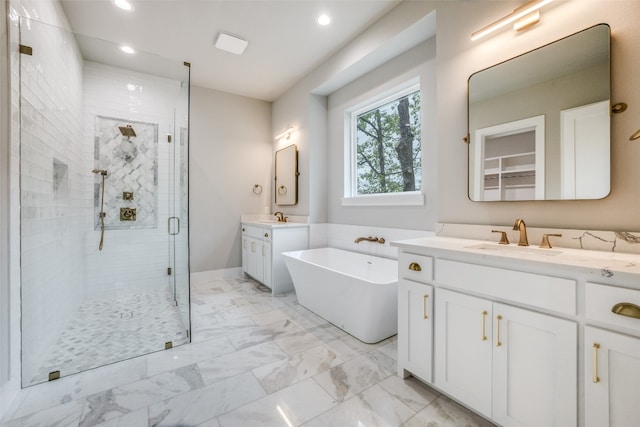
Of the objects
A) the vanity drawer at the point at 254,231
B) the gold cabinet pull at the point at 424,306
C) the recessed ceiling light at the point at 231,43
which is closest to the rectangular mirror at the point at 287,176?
the vanity drawer at the point at 254,231

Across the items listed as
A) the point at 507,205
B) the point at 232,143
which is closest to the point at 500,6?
the point at 507,205

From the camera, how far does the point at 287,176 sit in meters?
4.19

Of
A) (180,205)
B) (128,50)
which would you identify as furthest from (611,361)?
(128,50)

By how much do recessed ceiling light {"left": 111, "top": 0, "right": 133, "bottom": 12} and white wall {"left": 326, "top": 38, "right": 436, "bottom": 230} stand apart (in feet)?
A: 7.48

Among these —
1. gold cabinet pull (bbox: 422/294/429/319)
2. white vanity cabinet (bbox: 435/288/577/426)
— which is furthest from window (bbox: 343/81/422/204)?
white vanity cabinet (bbox: 435/288/577/426)

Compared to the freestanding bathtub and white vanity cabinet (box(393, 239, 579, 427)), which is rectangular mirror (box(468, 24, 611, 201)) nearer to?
white vanity cabinet (box(393, 239, 579, 427))

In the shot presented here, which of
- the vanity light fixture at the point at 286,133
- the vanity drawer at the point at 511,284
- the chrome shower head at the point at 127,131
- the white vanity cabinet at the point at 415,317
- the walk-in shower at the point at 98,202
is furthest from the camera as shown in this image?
the vanity light fixture at the point at 286,133

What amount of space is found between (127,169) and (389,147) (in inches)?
116

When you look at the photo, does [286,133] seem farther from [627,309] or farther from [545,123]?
[627,309]

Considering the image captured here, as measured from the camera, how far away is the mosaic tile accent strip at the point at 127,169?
2939 millimetres

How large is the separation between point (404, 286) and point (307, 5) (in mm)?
2513

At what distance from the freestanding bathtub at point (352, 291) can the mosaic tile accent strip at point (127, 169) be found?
1.76 meters

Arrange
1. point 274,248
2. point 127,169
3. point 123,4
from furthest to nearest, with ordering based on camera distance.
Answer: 1. point 274,248
2. point 127,169
3. point 123,4

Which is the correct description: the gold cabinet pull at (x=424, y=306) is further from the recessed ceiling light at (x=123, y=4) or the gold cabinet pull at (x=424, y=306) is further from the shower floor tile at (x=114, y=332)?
the recessed ceiling light at (x=123, y=4)
